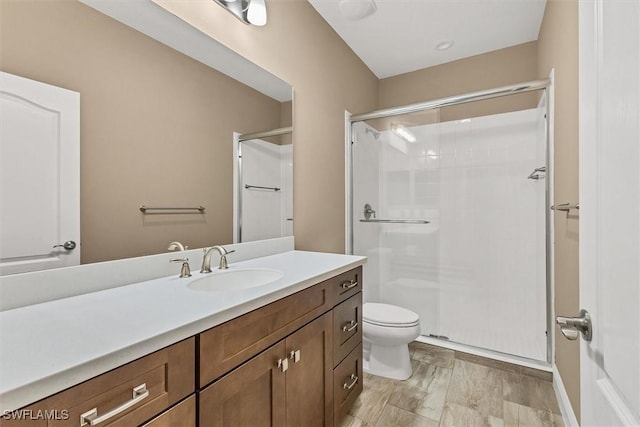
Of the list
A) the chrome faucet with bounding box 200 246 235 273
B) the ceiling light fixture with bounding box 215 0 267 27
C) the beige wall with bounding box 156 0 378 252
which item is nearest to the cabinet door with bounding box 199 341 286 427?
the chrome faucet with bounding box 200 246 235 273

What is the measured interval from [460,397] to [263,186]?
1715 mm

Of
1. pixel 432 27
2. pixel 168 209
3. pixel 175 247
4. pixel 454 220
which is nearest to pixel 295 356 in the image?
pixel 175 247

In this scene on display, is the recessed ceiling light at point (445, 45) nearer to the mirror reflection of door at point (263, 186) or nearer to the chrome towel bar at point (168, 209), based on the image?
the mirror reflection of door at point (263, 186)

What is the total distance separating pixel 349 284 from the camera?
1.53 m

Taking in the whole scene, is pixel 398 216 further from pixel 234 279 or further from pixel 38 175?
pixel 38 175

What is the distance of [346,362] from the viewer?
151 cm

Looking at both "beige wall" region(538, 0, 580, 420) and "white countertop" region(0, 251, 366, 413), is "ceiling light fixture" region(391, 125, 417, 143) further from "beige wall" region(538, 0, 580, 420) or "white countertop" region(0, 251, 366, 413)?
"white countertop" region(0, 251, 366, 413)

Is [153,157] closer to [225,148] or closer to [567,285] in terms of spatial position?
[225,148]

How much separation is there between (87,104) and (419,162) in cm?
236

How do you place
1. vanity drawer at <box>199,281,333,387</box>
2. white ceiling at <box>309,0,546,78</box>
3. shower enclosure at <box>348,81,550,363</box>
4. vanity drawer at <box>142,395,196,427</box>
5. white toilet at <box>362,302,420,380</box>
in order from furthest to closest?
shower enclosure at <box>348,81,550,363</box> < white ceiling at <box>309,0,546,78</box> < white toilet at <box>362,302,420,380</box> < vanity drawer at <box>199,281,333,387</box> < vanity drawer at <box>142,395,196,427</box>

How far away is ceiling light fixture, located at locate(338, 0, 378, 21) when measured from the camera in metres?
1.99

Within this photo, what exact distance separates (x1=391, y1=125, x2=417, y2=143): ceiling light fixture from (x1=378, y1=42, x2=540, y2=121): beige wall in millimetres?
383

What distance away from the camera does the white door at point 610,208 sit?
0.44m

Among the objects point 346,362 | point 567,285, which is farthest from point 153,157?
point 567,285
